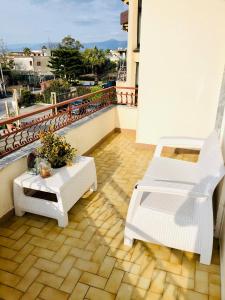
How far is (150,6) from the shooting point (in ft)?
12.4

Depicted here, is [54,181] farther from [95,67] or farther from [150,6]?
[95,67]

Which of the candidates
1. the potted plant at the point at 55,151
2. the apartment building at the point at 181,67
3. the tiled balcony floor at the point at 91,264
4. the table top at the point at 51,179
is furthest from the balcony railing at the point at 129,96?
the tiled balcony floor at the point at 91,264

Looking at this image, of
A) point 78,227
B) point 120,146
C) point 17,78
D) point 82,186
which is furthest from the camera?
point 17,78

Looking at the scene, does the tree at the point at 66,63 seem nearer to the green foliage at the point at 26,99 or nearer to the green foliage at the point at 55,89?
the green foliage at the point at 55,89

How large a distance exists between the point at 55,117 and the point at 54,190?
1440 millimetres

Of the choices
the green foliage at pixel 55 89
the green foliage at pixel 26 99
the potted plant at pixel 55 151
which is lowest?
the green foliage at pixel 26 99

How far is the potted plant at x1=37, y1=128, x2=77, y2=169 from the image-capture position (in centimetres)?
279

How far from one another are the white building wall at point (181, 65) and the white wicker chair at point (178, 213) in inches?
75.0

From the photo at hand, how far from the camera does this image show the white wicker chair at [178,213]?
6.15ft

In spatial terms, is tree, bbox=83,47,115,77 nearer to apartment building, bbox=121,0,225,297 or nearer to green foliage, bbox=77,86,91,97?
green foliage, bbox=77,86,91,97

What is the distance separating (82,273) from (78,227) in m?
0.60

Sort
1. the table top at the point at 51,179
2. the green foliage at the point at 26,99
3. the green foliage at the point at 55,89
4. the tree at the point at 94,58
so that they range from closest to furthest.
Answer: the table top at the point at 51,179
the green foliage at the point at 26,99
the green foliage at the point at 55,89
the tree at the point at 94,58

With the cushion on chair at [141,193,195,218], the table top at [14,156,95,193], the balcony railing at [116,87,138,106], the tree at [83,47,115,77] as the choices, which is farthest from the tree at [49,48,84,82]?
the cushion on chair at [141,193,195,218]

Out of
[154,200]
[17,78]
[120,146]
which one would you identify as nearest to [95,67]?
[17,78]
